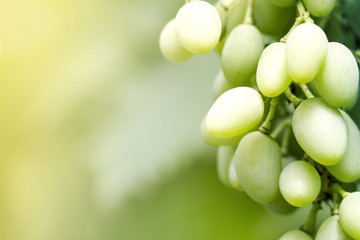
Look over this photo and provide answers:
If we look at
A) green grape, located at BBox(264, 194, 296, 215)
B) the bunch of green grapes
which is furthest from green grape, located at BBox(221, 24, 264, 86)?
green grape, located at BBox(264, 194, 296, 215)

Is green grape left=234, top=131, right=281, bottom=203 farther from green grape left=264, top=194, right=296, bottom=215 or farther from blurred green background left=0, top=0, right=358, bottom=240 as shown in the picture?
blurred green background left=0, top=0, right=358, bottom=240

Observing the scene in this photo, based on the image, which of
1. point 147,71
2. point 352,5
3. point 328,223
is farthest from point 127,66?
point 328,223

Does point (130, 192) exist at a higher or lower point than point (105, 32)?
lower

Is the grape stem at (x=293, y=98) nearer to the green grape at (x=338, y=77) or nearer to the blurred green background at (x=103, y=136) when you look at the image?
the green grape at (x=338, y=77)

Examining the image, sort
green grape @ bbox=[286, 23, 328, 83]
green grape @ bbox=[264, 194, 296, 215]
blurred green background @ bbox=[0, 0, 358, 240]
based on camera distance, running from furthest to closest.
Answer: blurred green background @ bbox=[0, 0, 358, 240] → green grape @ bbox=[264, 194, 296, 215] → green grape @ bbox=[286, 23, 328, 83]

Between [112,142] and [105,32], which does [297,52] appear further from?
[105,32]

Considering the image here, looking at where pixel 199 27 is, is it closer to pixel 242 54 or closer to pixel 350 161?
pixel 242 54

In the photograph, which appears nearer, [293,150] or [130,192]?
[293,150]
